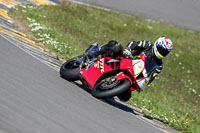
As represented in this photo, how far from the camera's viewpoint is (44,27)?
11.9 m

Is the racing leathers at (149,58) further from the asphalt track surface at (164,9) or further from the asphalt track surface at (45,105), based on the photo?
the asphalt track surface at (164,9)

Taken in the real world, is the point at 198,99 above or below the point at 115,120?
below

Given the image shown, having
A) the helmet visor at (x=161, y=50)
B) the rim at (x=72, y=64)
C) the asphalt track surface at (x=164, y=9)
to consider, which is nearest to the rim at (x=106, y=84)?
the rim at (x=72, y=64)

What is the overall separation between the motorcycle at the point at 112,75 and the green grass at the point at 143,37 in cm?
185

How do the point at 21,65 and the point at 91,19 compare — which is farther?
the point at 91,19

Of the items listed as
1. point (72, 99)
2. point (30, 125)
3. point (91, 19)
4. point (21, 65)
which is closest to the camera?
point (30, 125)

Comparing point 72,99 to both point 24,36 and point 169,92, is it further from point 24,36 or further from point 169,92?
point 169,92

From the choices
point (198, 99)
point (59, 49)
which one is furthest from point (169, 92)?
point (59, 49)

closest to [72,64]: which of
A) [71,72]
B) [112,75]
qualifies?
[71,72]

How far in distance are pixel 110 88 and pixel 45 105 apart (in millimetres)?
2167

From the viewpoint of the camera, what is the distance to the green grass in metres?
9.73

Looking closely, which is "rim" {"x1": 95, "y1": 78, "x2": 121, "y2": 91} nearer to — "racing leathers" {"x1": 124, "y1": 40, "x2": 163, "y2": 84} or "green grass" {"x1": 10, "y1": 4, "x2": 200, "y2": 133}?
"racing leathers" {"x1": 124, "y1": 40, "x2": 163, "y2": 84}

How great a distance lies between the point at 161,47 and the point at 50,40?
4.67m

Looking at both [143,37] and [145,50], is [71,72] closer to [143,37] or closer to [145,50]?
[145,50]
